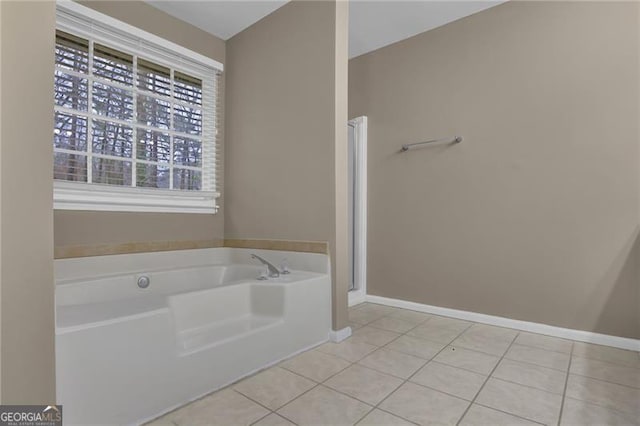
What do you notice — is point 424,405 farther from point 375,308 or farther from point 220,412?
point 375,308

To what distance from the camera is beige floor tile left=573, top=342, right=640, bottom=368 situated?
6.23 ft

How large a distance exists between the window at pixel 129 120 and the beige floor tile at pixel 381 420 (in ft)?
6.94

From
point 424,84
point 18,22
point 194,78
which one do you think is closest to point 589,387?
point 424,84

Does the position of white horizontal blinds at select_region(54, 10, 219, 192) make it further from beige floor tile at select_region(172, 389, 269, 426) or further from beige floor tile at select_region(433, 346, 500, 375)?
beige floor tile at select_region(433, 346, 500, 375)

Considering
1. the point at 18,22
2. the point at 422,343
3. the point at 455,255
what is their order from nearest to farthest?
1. the point at 18,22
2. the point at 422,343
3. the point at 455,255

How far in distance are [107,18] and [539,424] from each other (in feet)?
11.0

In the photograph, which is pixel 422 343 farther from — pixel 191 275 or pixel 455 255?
pixel 191 275

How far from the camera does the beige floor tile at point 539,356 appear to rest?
1855mm

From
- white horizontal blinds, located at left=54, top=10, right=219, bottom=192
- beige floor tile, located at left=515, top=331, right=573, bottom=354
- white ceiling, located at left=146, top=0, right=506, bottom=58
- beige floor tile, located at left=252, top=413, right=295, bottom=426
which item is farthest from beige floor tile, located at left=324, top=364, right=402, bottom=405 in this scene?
white ceiling, located at left=146, top=0, right=506, bottom=58

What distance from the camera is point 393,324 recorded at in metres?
2.57

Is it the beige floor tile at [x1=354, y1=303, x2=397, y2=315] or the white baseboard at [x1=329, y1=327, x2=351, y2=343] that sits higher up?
the white baseboard at [x1=329, y1=327, x2=351, y2=343]

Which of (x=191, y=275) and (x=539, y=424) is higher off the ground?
(x=191, y=275)

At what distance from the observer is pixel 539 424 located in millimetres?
1314

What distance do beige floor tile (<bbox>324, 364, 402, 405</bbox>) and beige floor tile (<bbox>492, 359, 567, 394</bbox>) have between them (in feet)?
1.89
